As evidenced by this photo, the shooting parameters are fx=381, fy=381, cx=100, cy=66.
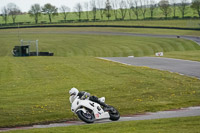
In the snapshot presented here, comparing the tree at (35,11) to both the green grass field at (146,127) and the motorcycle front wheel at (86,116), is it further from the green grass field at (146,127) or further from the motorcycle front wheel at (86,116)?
the green grass field at (146,127)

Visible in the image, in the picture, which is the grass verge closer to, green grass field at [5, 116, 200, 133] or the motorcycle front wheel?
the motorcycle front wheel

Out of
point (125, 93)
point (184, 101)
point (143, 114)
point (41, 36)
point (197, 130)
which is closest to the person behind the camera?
point (197, 130)

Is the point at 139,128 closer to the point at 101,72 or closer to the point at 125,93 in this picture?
the point at 125,93

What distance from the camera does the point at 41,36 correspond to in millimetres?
97625

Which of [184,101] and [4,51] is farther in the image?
[4,51]

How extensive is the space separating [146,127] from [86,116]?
107 inches

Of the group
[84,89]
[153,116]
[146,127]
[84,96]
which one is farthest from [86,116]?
[84,89]

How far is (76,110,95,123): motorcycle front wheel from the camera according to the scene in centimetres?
1512

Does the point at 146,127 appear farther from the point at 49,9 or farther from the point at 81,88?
the point at 49,9

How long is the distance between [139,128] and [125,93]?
8649 mm

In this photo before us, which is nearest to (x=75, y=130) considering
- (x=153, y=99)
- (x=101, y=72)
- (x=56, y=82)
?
(x=153, y=99)

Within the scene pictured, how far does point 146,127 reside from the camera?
13.6 metres

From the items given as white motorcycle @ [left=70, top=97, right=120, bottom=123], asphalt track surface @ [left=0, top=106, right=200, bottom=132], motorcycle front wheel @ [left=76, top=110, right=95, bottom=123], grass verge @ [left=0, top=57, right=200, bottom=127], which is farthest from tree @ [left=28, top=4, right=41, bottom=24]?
motorcycle front wheel @ [left=76, top=110, right=95, bottom=123]

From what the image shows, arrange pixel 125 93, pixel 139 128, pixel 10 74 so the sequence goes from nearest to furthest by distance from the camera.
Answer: pixel 139 128
pixel 125 93
pixel 10 74
